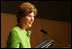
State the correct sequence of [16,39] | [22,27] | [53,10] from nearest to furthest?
1. [16,39]
2. [22,27]
3. [53,10]

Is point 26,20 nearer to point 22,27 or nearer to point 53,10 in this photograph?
point 22,27

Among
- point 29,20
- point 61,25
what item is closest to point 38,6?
point 61,25

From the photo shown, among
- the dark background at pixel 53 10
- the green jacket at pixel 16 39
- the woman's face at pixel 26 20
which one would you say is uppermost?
the woman's face at pixel 26 20

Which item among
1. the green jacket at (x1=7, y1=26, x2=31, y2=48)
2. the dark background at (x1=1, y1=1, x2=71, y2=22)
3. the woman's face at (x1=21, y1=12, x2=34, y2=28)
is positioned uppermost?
the woman's face at (x1=21, y1=12, x2=34, y2=28)

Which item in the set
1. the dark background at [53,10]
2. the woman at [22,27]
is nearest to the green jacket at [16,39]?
the woman at [22,27]

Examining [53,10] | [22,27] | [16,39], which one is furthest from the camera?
[53,10]

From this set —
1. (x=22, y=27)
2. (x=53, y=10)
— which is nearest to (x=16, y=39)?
(x=22, y=27)

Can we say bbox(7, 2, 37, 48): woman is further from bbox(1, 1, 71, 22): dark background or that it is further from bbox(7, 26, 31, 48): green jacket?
bbox(1, 1, 71, 22): dark background

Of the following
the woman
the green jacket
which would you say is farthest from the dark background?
the green jacket

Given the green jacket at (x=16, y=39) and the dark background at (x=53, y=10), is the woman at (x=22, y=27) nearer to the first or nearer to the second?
the green jacket at (x=16, y=39)

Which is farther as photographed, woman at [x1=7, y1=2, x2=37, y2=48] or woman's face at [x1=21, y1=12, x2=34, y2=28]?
woman's face at [x1=21, y1=12, x2=34, y2=28]

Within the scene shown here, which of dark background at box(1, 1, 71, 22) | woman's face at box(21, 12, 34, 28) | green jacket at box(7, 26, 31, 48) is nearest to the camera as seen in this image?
green jacket at box(7, 26, 31, 48)

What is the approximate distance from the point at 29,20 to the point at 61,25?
9.72 feet

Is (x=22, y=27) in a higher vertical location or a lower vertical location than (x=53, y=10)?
higher
